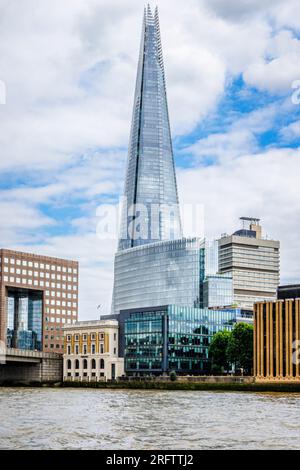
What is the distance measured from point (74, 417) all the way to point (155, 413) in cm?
711

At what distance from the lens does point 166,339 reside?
15762 cm

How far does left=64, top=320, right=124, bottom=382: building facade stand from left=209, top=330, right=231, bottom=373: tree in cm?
2177

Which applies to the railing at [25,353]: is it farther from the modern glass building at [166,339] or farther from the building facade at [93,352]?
the modern glass building at [166,339]

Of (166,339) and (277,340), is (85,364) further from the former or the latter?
(277,340)

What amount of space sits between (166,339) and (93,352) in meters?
17.5

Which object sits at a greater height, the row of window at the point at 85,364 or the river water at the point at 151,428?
the river water at the point at 151,428

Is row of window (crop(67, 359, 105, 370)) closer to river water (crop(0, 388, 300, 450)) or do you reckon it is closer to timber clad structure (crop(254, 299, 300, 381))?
timber clad structure (crop(254, 299, 300, 381))

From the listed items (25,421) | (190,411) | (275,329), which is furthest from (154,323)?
(25,421)

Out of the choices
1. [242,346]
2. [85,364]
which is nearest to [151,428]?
[242,346]

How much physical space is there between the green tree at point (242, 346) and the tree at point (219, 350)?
4376 mm

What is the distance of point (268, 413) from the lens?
2431 inches

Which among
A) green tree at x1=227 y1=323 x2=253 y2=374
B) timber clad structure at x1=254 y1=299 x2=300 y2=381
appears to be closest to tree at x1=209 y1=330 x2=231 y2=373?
green tree at x1=227 y1=323 x2=253 y2=374

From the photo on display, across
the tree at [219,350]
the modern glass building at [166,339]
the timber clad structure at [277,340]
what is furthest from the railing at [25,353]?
the timber clad structure at [277,340]

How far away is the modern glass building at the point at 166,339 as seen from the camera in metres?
158
